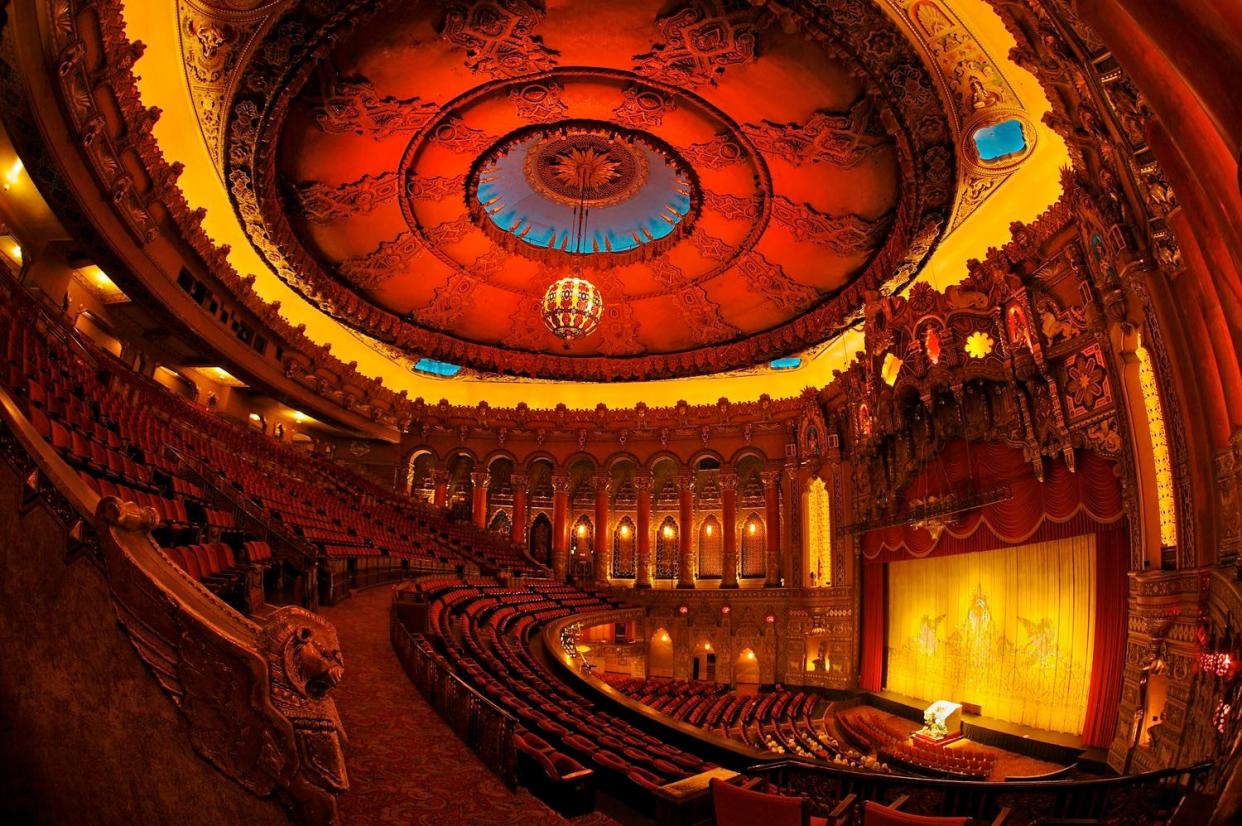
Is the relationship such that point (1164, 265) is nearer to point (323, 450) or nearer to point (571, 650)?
point (571, 650)

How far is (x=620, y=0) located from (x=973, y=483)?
9.10 m

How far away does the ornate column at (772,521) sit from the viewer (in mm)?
16547

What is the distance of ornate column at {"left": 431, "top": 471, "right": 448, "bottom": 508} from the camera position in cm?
1819

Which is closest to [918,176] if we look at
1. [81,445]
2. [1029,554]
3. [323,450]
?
[1029,554]

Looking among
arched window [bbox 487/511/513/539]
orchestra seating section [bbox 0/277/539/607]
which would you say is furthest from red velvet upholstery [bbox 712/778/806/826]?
arched window [bbox 487/511/513/539]

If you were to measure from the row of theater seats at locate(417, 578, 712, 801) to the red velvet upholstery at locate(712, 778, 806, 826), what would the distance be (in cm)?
49

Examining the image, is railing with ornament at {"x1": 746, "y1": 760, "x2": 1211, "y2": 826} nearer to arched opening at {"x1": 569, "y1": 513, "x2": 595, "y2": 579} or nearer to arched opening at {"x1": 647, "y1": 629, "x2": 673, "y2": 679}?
arched opening at {"x1": 647, "y1": 629, "x2": 673, "y2": 679}

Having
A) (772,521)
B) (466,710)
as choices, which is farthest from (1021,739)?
(466,710)

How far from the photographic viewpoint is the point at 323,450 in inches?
680

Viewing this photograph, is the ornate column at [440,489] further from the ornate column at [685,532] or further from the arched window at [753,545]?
the arched window at [753,545]

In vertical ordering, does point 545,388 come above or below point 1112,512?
above

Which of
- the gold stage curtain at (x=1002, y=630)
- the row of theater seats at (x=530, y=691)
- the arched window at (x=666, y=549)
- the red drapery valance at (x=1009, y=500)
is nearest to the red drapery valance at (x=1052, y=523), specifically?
the red drapery valance at (x=1009, y=500)

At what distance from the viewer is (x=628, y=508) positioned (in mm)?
18969

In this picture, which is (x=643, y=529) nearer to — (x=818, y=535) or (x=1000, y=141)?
(x=818, y=535)
